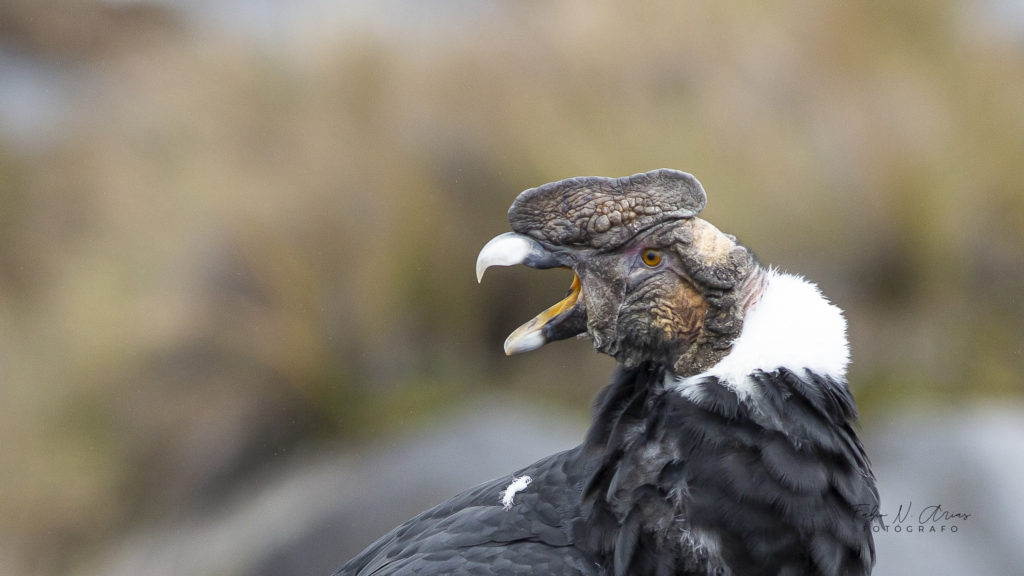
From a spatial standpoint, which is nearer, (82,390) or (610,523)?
(610,523)

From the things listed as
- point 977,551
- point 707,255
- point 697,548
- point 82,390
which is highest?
point 82,390

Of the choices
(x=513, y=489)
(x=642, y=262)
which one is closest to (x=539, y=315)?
(x=642, y=262)

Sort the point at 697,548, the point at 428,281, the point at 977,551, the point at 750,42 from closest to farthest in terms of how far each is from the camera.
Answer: the point at 697,548 → the point at 977,551 → the point at 428,281 → the point at 750,42

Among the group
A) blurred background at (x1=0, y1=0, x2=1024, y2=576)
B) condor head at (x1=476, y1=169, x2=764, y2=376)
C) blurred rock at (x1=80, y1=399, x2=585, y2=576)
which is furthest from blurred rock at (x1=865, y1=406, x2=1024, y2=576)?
condor head at (x1=476, y1=169, x2=764, y2=376)

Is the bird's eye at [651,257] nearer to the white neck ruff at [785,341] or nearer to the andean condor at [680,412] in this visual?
the andean condor at [680,412]

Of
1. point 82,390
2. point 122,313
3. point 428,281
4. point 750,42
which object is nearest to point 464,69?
point 428,281

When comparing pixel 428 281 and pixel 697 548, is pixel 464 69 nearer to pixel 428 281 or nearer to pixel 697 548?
pixel 428 281

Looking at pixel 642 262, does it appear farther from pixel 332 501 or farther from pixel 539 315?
pixel 332 501

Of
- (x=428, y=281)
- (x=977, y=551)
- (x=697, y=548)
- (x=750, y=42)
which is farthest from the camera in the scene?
(x=750, y=42)

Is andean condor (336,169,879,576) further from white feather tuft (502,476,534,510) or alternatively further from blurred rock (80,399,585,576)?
blurred rock (80,399,585,576)
